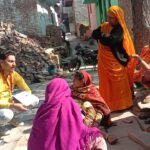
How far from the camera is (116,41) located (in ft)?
20.7

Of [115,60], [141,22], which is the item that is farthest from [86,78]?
[141,22]

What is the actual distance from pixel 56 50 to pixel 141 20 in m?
8.25

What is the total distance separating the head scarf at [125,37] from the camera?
623cm

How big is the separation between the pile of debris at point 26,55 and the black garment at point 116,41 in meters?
6.07

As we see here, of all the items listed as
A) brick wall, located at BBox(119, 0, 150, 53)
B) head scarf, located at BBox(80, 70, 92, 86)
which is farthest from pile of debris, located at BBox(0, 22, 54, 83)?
head scarf, located at BBox(80, 70, 92, 86)

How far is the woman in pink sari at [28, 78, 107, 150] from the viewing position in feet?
9.64

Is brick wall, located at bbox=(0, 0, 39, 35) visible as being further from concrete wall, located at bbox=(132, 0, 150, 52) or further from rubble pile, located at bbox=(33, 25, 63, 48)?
concrete wall, located at bbox=(132, 0, 150, 52)

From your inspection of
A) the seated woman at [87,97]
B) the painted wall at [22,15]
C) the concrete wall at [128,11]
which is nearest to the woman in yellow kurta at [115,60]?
the seated woman at [87,97]

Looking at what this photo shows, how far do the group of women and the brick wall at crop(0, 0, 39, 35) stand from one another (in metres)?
12.2

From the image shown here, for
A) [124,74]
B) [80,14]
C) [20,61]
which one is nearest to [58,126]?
[124,74]

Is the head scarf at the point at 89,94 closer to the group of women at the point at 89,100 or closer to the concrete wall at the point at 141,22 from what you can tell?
→ the group of women at the point at 89,100

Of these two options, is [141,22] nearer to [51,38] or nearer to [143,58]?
[143,58]

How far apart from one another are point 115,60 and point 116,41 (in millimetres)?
310

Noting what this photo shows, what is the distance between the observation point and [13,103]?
5559mm
